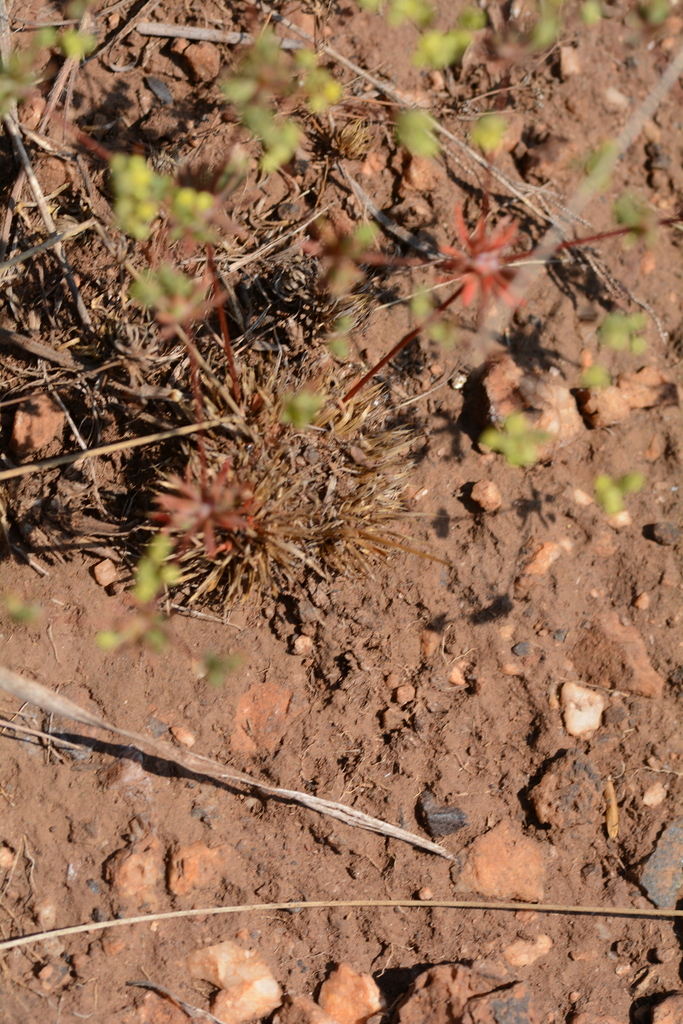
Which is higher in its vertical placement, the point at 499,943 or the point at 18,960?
the point at 499,943

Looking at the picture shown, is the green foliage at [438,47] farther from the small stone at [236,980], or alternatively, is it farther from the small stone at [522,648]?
the small stone at [236,980]

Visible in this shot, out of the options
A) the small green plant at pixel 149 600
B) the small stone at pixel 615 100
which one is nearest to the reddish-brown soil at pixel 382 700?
the small green plant at pixel 149 600

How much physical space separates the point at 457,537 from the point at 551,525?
0.42 metres

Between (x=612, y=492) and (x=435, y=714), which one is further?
(x=435, y=714)

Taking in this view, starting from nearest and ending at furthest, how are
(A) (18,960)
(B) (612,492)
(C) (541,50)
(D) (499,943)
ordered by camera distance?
(B) (612,492), (A) (18,960), (D) (499,943), (C) (541,50)

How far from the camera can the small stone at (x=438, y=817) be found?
3115 millimetres

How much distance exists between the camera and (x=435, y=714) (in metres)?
3.21

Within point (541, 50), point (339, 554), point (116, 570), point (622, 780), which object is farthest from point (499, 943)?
point (541, 50)

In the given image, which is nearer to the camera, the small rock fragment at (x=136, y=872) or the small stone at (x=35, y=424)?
the small rock fragment at (x=136, y=872)

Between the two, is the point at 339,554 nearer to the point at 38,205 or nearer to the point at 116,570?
the point at 116,570

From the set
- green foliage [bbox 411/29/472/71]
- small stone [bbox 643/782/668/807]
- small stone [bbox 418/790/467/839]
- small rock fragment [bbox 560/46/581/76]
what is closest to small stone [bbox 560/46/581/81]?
small rock fragment [bbox 560/46/581/76]

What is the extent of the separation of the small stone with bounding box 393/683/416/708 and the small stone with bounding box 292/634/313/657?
1.30 ft

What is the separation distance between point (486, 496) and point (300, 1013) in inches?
83.5

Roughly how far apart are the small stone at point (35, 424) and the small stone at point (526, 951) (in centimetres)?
275
